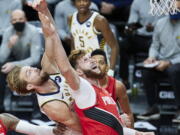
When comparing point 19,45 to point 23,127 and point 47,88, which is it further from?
point 47,88

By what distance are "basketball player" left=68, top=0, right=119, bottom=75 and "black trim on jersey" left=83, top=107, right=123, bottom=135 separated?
2385mm

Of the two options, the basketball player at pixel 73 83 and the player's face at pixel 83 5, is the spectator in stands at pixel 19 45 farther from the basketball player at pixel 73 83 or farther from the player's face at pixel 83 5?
the basketball player at pixel 73 83

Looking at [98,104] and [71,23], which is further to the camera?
[71,23]

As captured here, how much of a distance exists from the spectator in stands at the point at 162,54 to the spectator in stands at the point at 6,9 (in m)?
2.09

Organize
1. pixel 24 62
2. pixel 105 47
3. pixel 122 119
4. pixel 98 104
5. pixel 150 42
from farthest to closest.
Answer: pixel 150 42 < pixel 24 62 < pixel 105 47 < pixel 122 119 < pixel 98 104

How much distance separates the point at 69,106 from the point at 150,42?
13.0 feet

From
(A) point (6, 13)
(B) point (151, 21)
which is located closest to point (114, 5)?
(B) point (151, 21)

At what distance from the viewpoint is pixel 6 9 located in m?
9.41

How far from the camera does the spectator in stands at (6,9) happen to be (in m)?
9.36

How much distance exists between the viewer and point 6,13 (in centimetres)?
939

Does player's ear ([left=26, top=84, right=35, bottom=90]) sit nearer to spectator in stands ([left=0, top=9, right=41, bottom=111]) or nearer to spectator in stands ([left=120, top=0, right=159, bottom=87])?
spectator in stands ([left=0, top=9, right=41, bottom=111])

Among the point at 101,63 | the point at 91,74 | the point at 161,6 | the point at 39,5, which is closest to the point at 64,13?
the point at 161,6

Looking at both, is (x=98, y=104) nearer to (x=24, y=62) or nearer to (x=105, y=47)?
(x=105, y=47)

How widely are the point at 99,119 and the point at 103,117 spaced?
36mm
